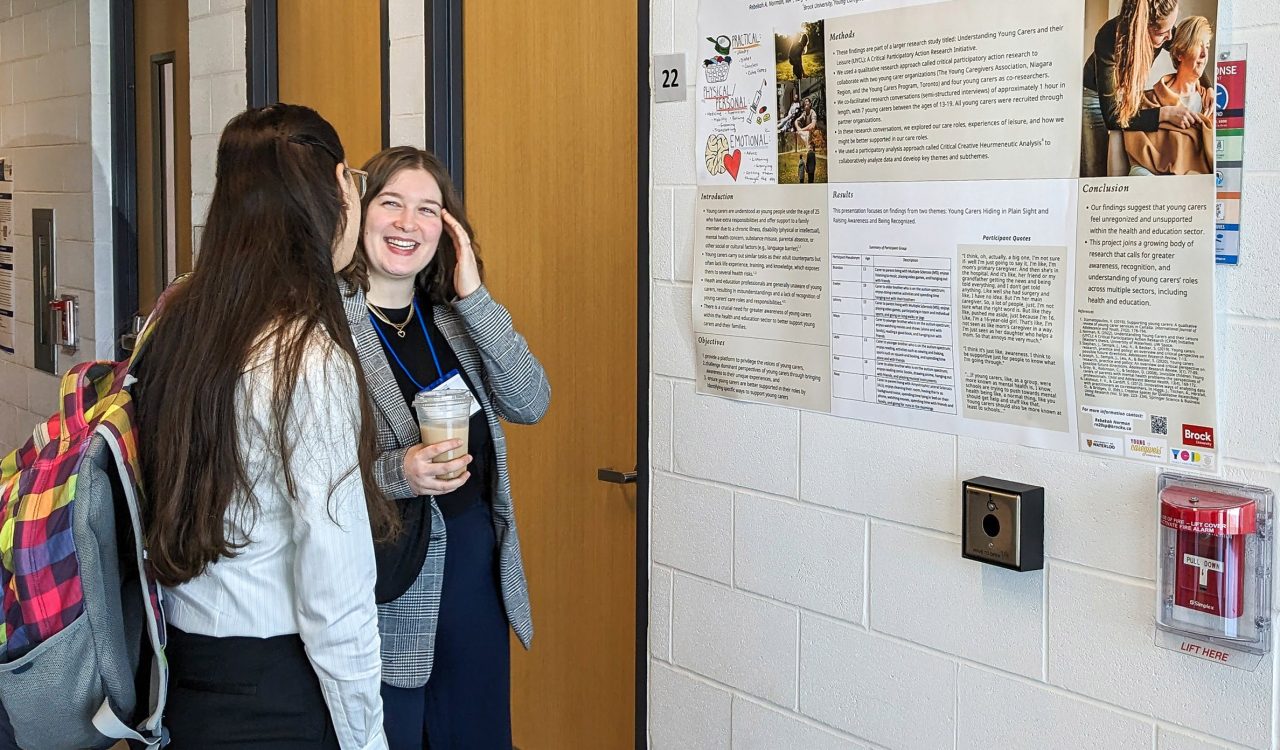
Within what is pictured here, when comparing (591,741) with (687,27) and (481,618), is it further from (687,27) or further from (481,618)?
(687,27)

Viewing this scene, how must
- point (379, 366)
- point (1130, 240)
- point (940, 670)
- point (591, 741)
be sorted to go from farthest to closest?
point (591, 741), point (379, 366), point (940, 670), point (1130, 240)

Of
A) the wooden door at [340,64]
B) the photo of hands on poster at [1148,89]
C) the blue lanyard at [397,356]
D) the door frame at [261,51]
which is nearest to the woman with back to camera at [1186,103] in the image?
the photo of hands on poster at [1148,89]

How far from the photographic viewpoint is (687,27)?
208 cm

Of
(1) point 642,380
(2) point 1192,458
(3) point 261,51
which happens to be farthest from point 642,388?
(3) point 261,51

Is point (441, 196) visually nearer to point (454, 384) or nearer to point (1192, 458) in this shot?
point (454, 384)

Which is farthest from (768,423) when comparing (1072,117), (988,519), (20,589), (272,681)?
(20,589)

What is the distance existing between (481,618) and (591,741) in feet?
2.39

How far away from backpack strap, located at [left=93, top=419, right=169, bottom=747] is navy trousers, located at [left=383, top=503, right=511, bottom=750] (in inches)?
21.0

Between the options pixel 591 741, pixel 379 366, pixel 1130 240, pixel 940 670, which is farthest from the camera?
pixel 591 741

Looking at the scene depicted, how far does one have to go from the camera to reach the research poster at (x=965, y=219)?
144cm

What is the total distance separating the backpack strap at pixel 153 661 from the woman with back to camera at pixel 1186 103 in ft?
4.50

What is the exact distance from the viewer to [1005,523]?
1.60 m

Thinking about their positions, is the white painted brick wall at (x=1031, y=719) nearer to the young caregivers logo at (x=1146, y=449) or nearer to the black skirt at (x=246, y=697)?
the young caregivers logo at (x=1146, y=449)

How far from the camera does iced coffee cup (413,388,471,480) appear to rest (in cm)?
180
